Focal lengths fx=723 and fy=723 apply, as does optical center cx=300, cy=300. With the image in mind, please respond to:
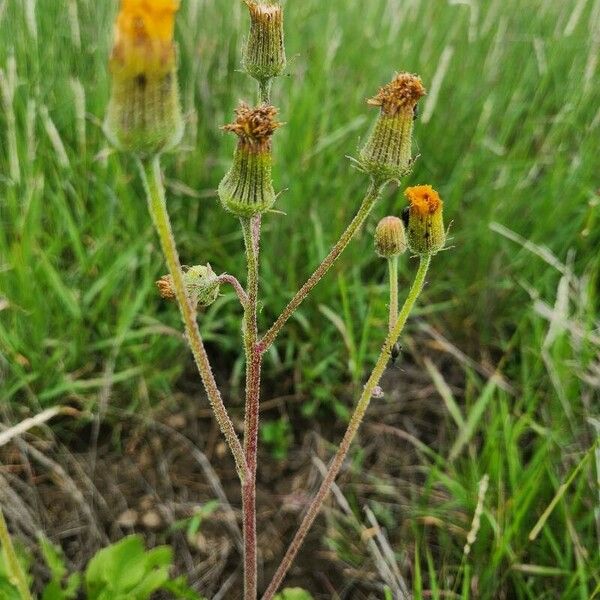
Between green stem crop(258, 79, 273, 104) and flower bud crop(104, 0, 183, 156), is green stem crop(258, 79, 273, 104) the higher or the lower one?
the lower one

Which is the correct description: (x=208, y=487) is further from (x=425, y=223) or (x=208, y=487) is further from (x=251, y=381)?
(x=425, y=223)

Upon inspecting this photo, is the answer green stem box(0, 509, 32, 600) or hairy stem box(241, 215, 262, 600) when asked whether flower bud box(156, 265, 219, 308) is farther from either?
green stem box(0, 509, 32, 600)

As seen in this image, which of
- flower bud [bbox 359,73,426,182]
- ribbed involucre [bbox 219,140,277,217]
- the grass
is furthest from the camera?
the grass

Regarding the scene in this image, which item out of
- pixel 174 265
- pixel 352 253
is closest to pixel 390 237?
pixel 174 265

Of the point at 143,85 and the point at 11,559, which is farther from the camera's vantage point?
the point at 11,559

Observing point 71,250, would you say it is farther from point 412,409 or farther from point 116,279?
point 412,409

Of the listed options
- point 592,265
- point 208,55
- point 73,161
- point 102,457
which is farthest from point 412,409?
point 208,55

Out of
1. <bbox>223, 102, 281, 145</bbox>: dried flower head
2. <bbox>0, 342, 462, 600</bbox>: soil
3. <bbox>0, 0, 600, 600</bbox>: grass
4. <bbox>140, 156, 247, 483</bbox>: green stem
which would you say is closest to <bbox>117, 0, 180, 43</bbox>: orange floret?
<bbox>140, 156, 247, 483</bbox>: green stem
